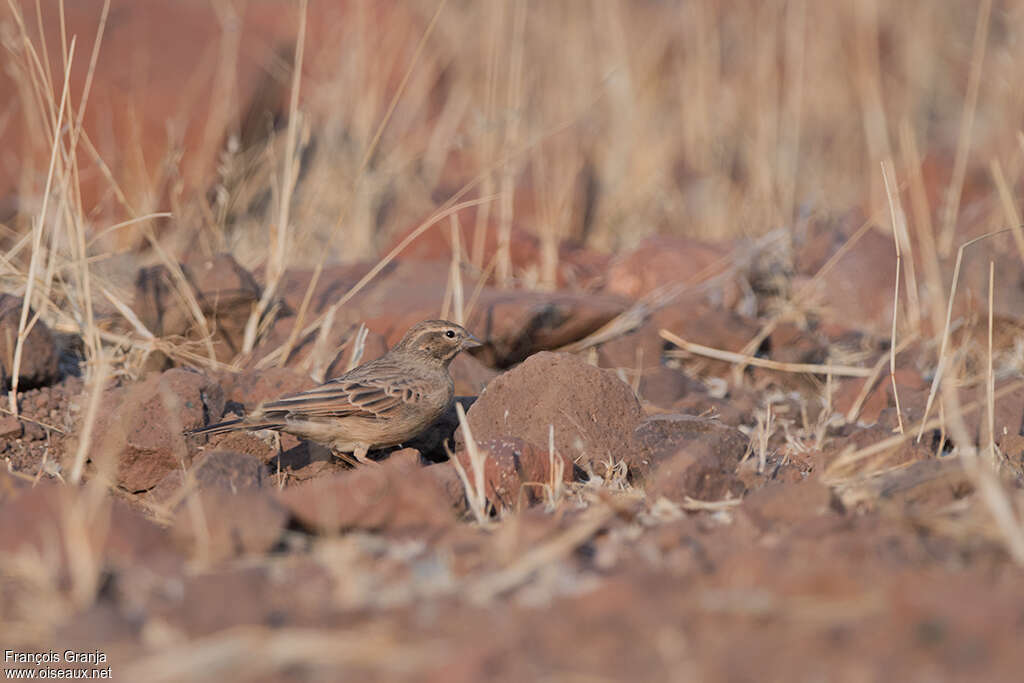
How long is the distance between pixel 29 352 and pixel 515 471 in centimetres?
259

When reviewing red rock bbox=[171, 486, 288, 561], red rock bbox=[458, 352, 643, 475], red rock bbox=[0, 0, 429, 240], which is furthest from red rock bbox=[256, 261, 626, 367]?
red rock bbox=[171, 486, 288, 561]

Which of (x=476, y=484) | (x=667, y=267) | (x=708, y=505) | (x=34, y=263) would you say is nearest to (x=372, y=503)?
(x=476, y=484)

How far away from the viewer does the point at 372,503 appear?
3416 millimetres

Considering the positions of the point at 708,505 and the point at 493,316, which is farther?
the point at 493,316

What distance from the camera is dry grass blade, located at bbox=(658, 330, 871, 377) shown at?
623cm

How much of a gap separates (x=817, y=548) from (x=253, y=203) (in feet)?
22.2

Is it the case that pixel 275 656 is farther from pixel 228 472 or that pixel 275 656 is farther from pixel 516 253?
pixel 516 253

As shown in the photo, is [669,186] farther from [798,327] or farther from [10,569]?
[10,569]

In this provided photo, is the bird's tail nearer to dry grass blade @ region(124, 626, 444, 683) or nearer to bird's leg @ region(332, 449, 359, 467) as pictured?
bird's leg @ region(332, 449, 359, 467)

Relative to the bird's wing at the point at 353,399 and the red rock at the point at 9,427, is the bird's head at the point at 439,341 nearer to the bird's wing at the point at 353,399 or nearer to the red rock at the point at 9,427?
the bird's wing at the point at 353,399

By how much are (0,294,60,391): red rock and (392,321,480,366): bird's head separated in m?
1.65

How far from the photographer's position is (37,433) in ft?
17.3

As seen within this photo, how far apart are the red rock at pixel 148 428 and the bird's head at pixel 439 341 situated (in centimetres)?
95

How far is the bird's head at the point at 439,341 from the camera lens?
5.44m
